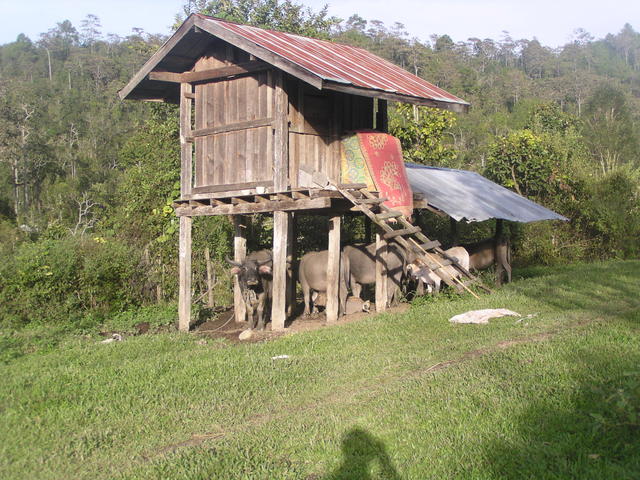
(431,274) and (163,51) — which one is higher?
(163,51)

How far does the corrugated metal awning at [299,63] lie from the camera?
11.6 meters

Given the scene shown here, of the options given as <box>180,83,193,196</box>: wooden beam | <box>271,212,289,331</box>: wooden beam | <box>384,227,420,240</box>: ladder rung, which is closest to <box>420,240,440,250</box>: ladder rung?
<box>384,227,420,240</box>: ladder rung

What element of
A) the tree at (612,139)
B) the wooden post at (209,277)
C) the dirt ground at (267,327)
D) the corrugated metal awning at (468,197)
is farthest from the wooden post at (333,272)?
the tree at (612,139)

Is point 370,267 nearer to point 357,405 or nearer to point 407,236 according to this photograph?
point 407,236

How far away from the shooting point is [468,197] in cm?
1589

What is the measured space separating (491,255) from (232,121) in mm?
8023

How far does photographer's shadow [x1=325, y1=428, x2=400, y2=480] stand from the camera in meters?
5.25

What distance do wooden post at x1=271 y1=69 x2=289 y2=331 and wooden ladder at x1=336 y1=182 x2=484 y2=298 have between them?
3.35ft

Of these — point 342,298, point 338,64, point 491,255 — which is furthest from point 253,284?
point 491,255

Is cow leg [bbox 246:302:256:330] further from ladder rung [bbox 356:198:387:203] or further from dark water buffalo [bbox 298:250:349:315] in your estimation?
ladder rung [bbox 356:198:387:203]

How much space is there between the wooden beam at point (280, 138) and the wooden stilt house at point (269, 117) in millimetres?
19

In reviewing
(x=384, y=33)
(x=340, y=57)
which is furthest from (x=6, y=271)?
(x=384, y=33)

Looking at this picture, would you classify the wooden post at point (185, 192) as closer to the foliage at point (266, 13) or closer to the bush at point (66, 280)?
the bush at point (66, 280)

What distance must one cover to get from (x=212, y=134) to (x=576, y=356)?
9.07 m
